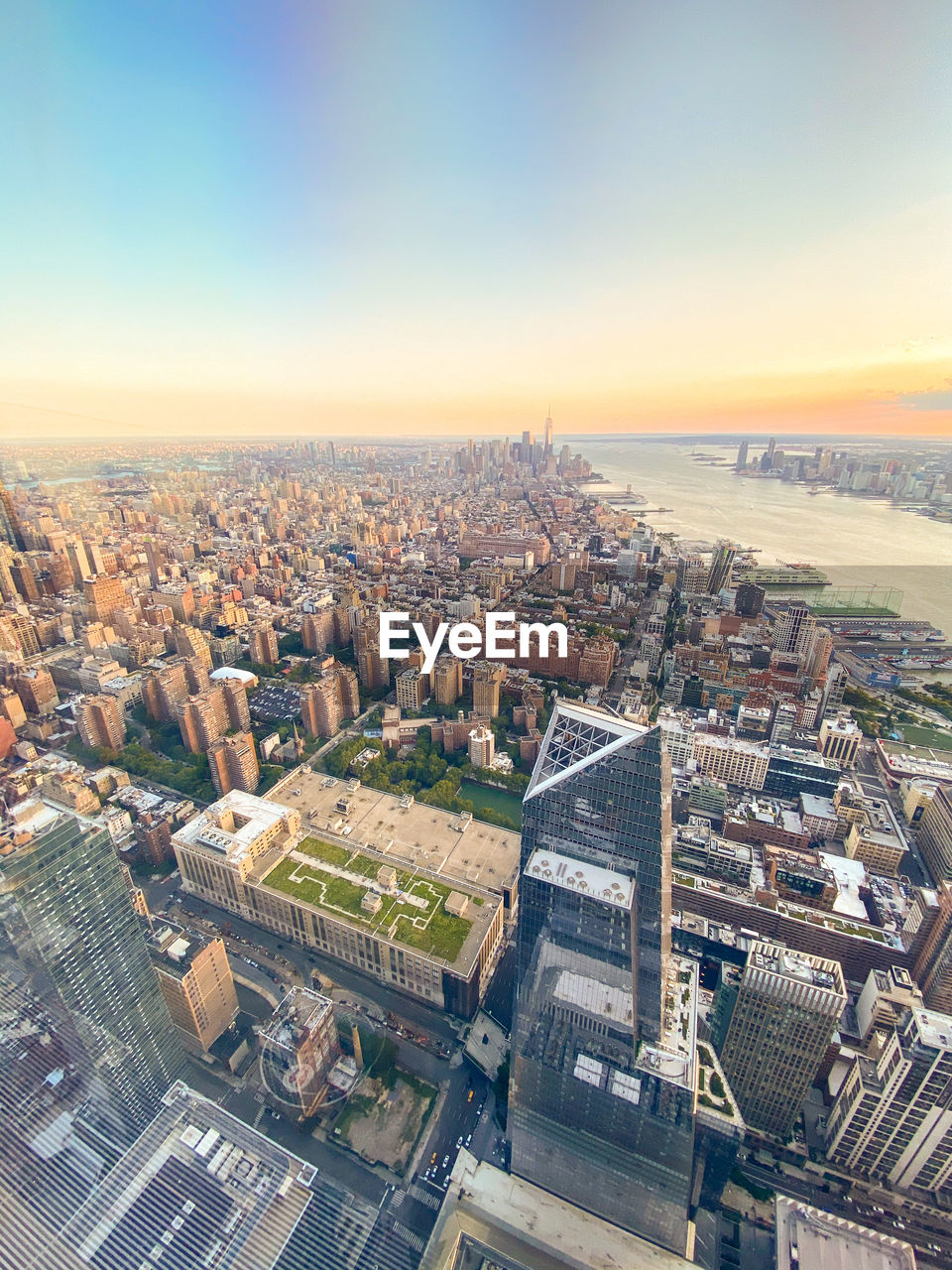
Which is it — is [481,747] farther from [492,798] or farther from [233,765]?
[233,765]

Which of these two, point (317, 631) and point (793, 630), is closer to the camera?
point (793, 630)

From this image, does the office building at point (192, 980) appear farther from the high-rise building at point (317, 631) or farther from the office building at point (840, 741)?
the office building at point (840, 741)

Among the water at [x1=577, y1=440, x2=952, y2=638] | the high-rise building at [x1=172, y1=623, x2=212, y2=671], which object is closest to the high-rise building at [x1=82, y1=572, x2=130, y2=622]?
the high-rise building at [x1=172, y1=623, x2=212, y2=671]

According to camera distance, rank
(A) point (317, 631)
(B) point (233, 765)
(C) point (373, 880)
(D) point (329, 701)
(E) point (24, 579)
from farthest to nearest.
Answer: (E) point (24, 579)
(A) point (317, 631)
(D) point (329, 701)
(B) point (233, 765)
(C) point (373, 880)

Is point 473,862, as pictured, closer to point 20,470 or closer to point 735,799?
point 735,799

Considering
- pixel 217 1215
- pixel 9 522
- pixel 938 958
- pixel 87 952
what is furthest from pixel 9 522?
pixel 938 958

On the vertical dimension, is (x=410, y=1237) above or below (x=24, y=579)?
below

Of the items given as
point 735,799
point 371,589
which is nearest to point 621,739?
point 735,799
